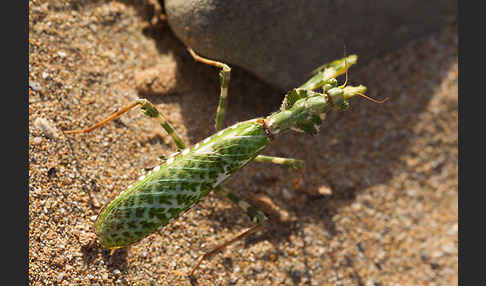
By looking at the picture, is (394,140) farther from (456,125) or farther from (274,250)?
(274,250)

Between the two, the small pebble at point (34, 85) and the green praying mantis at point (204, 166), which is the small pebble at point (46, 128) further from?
the small pebble at point (34, 85)

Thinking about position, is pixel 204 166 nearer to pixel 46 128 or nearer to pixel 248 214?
pixel 248 214

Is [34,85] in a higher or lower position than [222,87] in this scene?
higher

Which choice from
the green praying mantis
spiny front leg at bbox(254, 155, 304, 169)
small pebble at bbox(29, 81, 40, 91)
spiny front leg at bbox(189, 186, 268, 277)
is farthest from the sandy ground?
spiny front leg at bbox(254, 155, 304, 169)

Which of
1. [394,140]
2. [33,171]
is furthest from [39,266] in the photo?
[394,140]

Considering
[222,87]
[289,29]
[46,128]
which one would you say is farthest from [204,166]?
[289,29]
